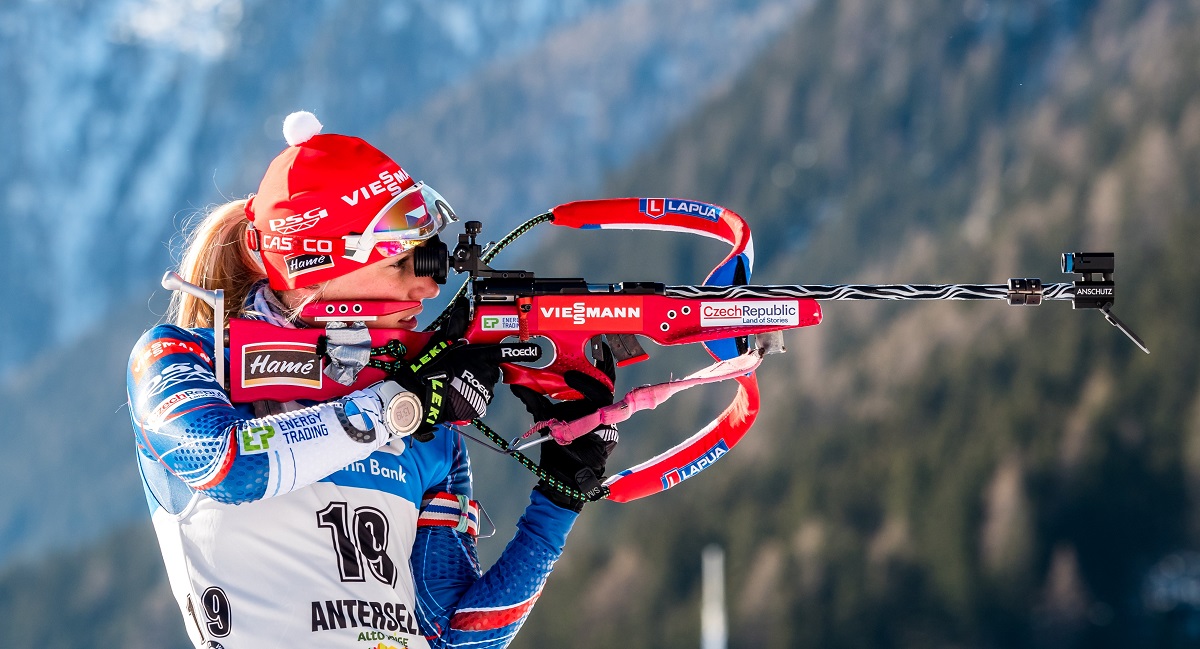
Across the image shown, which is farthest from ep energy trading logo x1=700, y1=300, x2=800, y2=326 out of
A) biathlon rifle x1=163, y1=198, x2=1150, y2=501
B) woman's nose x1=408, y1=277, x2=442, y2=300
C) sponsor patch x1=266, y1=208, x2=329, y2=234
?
sponsor patch x1=266, y1=208, x2=329, y2=234

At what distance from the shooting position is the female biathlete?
441 centimetres

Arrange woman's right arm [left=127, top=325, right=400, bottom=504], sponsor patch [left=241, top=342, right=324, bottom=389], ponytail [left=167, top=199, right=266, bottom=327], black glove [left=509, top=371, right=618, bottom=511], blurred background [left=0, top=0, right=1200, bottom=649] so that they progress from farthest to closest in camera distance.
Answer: blurred background [left=0, top=0, right=1200, bottom=649] → black glove [left=509, top=371, right=618, bottom=511] → ponytail [left=167, top=199, right=266, bottom=327] → sponsor patch [left=241, top=342, right=324, bottom=389] → woman's right arm [left=127, top=325, right=400, bottom=504]

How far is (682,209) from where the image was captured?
5.61 m

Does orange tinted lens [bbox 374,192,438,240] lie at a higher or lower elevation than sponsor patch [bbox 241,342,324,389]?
higher

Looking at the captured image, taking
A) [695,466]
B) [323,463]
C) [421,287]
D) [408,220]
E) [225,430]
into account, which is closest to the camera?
[225,430]

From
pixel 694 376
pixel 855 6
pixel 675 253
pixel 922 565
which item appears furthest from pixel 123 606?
pixel 694 376

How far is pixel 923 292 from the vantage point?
5133 mm

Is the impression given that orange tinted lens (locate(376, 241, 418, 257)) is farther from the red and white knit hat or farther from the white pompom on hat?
the white pompom on hat

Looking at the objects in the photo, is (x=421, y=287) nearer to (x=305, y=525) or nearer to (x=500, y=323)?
(x=500, y=323)

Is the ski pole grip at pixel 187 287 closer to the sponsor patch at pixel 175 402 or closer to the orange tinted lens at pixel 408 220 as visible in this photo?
the sponsor patch at pixel 175 402

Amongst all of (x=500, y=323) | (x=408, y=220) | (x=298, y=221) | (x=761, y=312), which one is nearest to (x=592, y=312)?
(x=500, y=323)

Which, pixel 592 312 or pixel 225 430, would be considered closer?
pixel 225 430

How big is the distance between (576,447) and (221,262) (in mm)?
1286

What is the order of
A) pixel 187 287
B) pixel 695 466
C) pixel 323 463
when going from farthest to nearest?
1. pixel 695 466
2. pixel 187 287
3. pixel 323 463
